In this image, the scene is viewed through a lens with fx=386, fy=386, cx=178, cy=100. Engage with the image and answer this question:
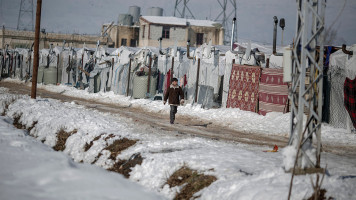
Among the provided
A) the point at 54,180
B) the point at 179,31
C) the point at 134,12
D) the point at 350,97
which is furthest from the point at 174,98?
the point at 134,12

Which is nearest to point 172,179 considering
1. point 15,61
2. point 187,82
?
point 187,82

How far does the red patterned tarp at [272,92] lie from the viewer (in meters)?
16.7

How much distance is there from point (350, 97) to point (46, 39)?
5775 centimetres

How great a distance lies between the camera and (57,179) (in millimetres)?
7270

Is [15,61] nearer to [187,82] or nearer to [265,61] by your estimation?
[187,82]

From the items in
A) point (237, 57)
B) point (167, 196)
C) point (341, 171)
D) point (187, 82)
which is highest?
point (237, 57)

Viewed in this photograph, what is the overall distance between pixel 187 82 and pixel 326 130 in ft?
31.0

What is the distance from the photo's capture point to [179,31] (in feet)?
187

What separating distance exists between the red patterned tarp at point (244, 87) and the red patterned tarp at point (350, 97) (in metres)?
4.56

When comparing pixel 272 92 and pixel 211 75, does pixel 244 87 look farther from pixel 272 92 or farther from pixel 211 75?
pixel 211 75

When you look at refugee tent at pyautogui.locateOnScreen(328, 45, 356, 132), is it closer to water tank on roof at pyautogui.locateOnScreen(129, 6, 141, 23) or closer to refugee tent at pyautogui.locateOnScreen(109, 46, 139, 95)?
refugee tent at pyautogui.locateOnScreen(109, 46, 139, 95)

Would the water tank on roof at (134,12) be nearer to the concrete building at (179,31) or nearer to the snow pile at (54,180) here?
the concrete building at (179,31)

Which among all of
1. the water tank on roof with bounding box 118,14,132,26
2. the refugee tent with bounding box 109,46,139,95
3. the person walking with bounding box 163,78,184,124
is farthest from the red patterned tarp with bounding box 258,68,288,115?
the water tank on roof with bounding box 118,14,132,26

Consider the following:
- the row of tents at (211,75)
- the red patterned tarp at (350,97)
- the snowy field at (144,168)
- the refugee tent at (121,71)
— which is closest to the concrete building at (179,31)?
the row of tents at (211,75)
